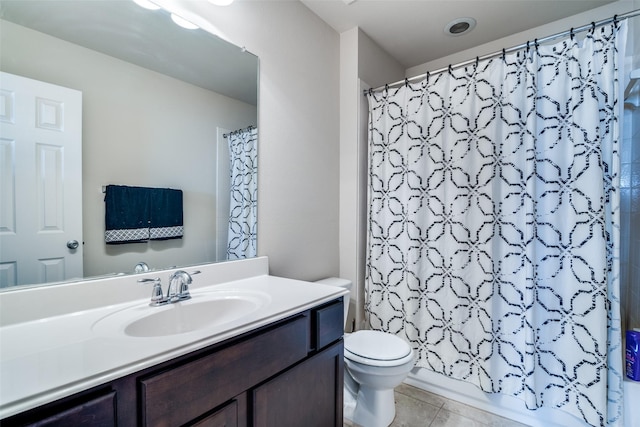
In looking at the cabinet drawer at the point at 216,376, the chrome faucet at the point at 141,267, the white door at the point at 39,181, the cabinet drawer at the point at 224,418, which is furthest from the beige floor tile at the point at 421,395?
the white door at the point at 39,181

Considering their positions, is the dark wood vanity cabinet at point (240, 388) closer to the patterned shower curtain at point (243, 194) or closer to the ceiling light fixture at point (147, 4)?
the patterned shower curtain at point (243, 194)

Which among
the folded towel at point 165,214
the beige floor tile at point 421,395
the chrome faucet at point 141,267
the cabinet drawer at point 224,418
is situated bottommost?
the beige floor tile at point 421,395

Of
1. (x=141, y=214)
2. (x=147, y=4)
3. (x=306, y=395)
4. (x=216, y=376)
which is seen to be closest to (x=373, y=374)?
(x=306, y=395)

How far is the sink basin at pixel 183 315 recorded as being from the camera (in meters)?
0.88

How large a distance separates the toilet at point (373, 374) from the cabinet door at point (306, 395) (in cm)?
28

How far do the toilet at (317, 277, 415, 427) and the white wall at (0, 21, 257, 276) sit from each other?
921 millimetres

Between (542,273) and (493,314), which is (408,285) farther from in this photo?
(542,273)

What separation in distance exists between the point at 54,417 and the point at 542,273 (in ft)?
6.19

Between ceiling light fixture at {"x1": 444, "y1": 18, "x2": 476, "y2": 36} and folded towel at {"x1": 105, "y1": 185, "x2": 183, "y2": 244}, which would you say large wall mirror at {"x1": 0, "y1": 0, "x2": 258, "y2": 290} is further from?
ceiling light fixture at {"x1": 444, "y1": 18, "x2": 476, "y2": 36}

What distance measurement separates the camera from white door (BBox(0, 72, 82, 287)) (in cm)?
86

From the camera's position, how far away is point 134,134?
114 centimetres

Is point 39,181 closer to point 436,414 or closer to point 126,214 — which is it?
point 126,214

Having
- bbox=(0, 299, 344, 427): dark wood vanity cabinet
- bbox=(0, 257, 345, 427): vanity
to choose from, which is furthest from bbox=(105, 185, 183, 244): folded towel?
bbox=(0, 299, 344, 427): dark wood vanity cabinet

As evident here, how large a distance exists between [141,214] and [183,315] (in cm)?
44
